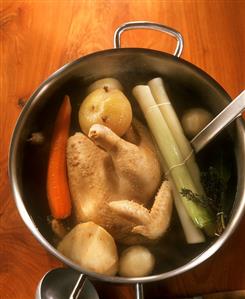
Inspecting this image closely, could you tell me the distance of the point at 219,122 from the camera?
0.79 metres

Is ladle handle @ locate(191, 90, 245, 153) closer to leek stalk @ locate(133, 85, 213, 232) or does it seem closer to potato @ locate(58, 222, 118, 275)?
leek stalk @ locate(133, 85, 213, 232)

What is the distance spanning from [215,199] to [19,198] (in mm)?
381

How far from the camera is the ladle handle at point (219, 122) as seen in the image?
76 centimetres

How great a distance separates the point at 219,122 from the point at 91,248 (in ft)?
1.12

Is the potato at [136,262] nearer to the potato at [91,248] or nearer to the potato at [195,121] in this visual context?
the potato at [91,248]

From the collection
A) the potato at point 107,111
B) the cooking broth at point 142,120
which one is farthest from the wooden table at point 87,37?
the potato at point 107,111

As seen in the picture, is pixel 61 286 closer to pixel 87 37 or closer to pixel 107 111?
pixel 107 111

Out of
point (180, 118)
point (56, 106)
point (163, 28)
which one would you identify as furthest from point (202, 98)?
point (56, 106)

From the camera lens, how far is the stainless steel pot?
76 centimetres

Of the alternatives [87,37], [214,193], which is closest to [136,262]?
[214,193]

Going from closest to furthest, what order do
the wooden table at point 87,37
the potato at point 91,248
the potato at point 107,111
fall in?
the potato at point 91,248 → the potato at point 107,111 → the wooden table at point 87,37

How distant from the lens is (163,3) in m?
1.07

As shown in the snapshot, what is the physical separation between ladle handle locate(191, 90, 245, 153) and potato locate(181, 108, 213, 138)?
0.10 feet

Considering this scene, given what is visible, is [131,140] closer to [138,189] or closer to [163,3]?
[138,189]
